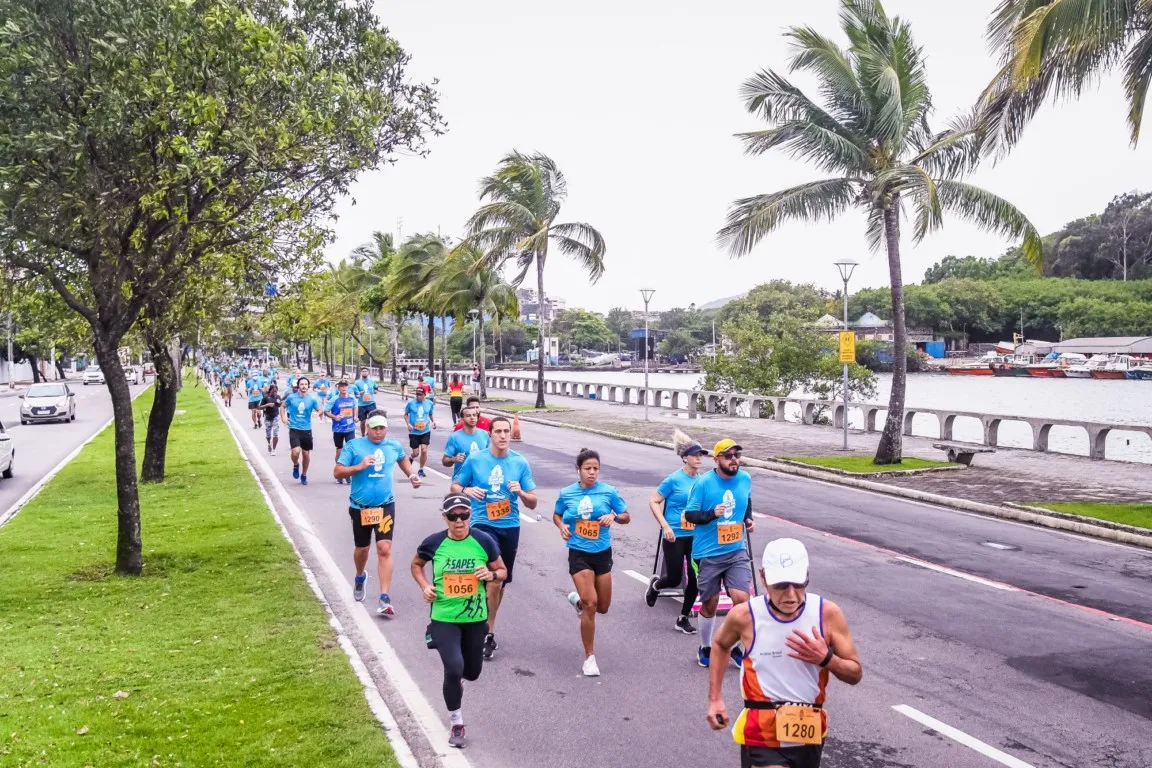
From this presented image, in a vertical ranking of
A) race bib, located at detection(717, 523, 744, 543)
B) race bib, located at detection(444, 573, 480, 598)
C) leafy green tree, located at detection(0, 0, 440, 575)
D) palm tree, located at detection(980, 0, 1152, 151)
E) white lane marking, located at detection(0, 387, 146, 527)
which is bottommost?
white lane marking, located at detection(0, 387, 146, 527)

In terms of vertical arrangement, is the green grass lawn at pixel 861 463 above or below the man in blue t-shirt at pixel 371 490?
below

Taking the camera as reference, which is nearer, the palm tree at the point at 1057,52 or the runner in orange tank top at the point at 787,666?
the runner in orange tank top at the point at 787,666

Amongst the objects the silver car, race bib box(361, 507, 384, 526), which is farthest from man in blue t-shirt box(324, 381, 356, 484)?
the silver car

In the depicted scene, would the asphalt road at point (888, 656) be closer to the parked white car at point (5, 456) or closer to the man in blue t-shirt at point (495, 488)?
the man in blue t-shirt at point (495, 488)

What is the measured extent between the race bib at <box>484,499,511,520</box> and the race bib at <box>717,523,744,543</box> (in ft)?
6.04

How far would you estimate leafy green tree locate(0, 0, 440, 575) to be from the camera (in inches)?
388

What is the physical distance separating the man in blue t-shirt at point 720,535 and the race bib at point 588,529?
0.78 m

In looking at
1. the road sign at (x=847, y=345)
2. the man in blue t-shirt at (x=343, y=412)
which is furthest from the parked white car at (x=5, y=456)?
the road sign at (x=847, y=345)

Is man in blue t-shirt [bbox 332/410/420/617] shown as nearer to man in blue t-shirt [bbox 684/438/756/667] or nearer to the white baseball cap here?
man in blue t-shirt [bbox 684/438/756/667]

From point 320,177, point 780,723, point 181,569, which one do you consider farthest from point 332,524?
point 780,723

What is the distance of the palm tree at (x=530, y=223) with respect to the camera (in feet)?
127

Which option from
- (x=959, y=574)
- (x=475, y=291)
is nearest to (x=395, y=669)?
(x=959, y=574)

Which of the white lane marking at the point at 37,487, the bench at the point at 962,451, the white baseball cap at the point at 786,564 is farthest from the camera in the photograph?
the bench at the point at 962,451

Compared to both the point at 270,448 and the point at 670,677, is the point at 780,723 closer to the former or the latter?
the point at 670,677
